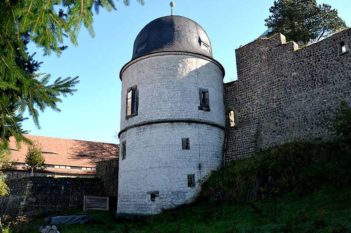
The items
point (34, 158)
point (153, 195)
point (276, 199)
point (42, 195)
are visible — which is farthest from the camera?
point (34, 158)

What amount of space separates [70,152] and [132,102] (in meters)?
18.6

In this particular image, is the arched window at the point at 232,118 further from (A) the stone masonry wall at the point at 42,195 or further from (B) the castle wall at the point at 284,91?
(A) the stone masonry wall at the point at 42,195

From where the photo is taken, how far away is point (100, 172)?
27016mm

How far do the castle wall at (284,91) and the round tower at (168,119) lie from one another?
1.28 meters

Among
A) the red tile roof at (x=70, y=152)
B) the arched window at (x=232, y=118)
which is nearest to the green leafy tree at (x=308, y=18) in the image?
the arched window at (x=232, y=118)

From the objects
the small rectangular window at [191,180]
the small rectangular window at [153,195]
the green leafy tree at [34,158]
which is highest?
the green leafy tree at [34,158]

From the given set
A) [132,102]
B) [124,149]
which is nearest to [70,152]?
[124,149]

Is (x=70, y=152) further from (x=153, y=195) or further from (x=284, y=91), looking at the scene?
(x=284, y=91)

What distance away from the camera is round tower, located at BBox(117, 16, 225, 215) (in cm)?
1656

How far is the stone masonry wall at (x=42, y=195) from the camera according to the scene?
22.2 meters

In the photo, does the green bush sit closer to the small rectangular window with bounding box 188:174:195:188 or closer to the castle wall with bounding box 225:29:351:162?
the small rectangular window with bounding box 188:174:195:188

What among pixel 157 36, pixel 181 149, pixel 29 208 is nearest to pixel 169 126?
pixel 181 149

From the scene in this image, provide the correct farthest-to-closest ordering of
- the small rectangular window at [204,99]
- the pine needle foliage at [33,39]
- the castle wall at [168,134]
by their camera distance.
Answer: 1. the small rectangular window at [204,99]
2. the castle wall at [168,134]
3. the pine needle foliage at [33,39]

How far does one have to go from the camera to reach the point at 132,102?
18.7 meters
